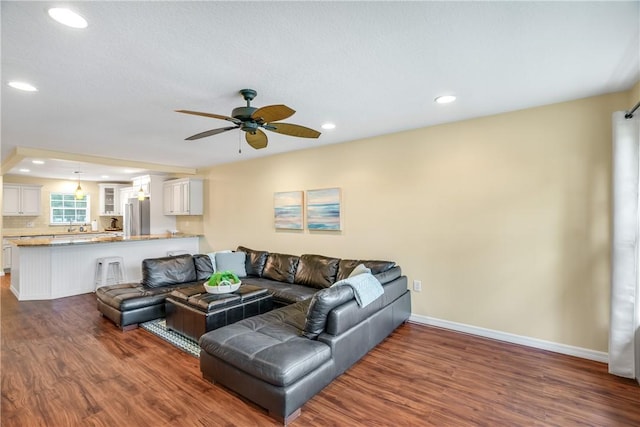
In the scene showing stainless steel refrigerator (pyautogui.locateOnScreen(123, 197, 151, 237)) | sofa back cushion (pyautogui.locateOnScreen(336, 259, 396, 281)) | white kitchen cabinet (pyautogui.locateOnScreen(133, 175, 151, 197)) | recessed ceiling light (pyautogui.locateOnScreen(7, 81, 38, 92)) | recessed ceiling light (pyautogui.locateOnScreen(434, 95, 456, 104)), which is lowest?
sofa back cushion (pyautogui.locateOnScreen(336, 259, 396, 281))

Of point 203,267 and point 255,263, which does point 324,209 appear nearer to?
point 255,263

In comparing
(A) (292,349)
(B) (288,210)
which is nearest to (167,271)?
(B) (288,210)

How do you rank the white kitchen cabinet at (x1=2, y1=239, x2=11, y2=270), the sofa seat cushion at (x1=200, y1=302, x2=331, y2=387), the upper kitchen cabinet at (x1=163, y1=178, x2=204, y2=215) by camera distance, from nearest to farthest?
the sofa seat cushion at (x1=200, y1=302, x2=331, y2=387) < the upper kitchen cabinet at (x1=163, y1=178, x2=204, y2=215) < the white kitchen cabinet at (x1=2, y1=239, x2=11, y2=270)

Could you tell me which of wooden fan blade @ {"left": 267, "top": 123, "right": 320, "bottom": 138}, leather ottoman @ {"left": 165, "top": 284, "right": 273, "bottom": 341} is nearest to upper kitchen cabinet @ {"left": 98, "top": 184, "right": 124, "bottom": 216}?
leather ottoman @ {"left": 165, "top": 284, "right": 273, "bottom": 341}

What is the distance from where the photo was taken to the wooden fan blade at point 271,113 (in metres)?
2.17

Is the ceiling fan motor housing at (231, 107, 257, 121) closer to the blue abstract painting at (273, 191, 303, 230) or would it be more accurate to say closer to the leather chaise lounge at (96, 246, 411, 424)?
the leather chaise lounge at (96, 246, 411, 424)

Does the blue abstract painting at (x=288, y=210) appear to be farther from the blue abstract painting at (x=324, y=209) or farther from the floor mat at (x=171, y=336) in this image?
the floor mat at (x=171, y=336)

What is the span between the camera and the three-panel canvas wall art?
4652 mm

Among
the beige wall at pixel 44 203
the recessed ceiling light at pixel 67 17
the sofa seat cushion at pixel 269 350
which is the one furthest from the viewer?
the beige wall at pixel 44 203

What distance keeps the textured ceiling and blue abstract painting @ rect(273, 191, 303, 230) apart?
1.82 metres

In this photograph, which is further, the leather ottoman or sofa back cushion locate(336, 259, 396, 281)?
sofa back cushion locate(336, 259, 396, 281)

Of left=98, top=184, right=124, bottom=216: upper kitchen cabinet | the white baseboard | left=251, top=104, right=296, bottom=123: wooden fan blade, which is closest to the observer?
left=251, top=104, right=296, bottom=123: wooden fan blade

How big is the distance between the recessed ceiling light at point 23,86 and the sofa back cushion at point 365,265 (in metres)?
3.68

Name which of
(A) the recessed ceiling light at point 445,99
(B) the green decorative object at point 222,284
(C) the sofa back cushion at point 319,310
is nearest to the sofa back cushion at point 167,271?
(B) the green decorative object at point 222,284
